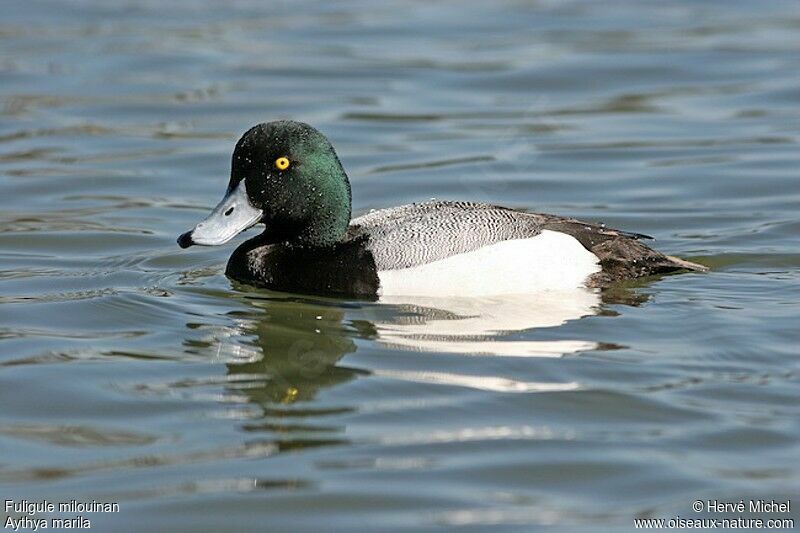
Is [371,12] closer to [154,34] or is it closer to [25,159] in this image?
[154,34]

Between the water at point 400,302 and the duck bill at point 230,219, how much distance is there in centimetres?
39

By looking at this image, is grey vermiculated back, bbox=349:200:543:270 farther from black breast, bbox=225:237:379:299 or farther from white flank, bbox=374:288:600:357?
white flank, bbox=374:288:600:357

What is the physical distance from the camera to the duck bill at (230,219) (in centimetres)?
931

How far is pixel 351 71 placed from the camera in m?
16.5

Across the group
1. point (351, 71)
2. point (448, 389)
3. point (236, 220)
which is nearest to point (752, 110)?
point (351, 71)

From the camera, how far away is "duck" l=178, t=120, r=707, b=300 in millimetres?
9117

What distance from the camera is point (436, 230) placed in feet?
30.4

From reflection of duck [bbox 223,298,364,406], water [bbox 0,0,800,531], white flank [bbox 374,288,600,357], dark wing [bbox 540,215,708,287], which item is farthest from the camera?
dark wing [bbox 540,215,708,287]

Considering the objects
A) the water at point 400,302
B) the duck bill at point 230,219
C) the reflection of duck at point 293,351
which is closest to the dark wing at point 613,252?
the water at point 400,302

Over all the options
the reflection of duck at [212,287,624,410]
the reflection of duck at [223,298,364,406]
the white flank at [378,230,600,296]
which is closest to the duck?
the white flank at [378,230,600,296]

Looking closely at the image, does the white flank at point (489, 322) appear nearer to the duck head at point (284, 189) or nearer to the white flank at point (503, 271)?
the white flank at point (503, 271)

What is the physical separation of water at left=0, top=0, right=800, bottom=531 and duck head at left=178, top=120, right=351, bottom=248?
44 centimetres

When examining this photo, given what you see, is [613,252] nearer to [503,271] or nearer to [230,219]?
[503,271]

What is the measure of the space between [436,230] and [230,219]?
49.7 inches
